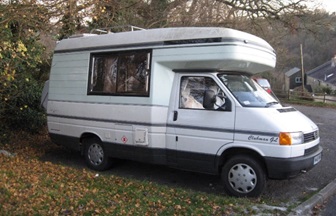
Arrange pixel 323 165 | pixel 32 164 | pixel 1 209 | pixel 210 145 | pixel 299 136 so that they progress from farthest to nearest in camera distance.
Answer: pixel 323 165, pixel 32 164, pixel 210 145, pixel 299 136, pixel 1 209

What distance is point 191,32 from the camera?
646 cm

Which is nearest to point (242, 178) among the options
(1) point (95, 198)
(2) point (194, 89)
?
(2) point (194, 89)

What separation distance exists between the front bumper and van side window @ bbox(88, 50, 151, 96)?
255 centimetres

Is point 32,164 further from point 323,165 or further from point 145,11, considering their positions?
point 145,11

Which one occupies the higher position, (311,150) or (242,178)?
(311,150)

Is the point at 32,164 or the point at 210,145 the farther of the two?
the point at 32,164

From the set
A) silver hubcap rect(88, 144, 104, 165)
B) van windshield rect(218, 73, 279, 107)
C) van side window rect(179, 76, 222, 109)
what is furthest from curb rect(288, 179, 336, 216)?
silver hubcap rect(88, 144, 104, 165)

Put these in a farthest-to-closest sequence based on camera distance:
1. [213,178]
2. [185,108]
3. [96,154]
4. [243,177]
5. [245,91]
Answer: [96,154]
[213,178]
[185,108]
[245,91]
[243,177]

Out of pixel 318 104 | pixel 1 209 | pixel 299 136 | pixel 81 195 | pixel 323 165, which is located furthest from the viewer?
pixel 318 104

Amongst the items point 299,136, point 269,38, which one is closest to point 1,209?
point 299,136

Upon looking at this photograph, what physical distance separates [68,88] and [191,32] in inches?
130

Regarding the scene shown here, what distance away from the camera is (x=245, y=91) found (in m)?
6.46

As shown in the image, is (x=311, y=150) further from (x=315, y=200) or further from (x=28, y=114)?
(x=28, y=114)

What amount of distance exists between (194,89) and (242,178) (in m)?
1.78
